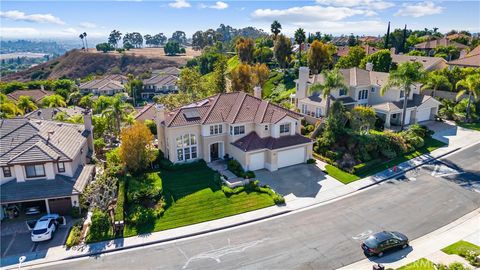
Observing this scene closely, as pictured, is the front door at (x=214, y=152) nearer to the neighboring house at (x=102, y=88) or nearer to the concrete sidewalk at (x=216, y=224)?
the concrete sidewalk at (x=216, y=224)

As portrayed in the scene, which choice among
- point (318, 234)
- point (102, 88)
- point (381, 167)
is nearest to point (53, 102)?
point (102, 88)

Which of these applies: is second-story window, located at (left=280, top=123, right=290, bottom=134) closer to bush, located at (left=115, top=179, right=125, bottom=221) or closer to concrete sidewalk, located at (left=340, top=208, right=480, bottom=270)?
concrete sidewalk, located at (left=340, top=208, right=480, bottom=270)

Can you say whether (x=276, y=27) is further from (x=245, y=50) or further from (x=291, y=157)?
(x=291, y=157)

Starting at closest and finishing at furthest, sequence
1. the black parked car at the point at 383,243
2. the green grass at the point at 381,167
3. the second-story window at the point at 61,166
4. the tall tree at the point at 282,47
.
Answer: the black parked car at the point at 383,243 < the second-story window at the point at 61,166 < the green grass at the point at 381,167 < the tall tree at the point at 282,47

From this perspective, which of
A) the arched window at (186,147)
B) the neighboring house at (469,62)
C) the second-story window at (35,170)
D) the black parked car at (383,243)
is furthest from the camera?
the neighboring house at (469,62)

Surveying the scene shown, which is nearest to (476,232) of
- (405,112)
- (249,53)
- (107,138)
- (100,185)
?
(405,112)

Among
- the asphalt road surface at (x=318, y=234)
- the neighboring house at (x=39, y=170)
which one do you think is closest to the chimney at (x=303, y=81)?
the asphalt road surface at (x=318, y=234)
